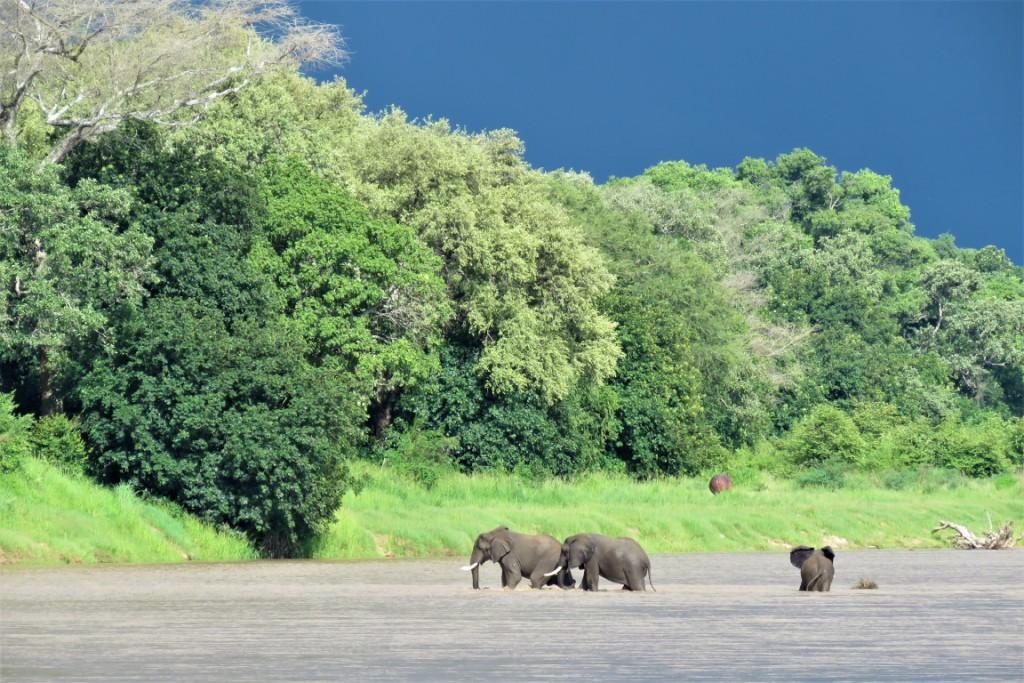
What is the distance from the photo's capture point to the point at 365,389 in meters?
48.4

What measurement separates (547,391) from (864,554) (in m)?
14.5

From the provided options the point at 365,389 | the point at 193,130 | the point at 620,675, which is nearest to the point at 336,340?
the point at 365,389

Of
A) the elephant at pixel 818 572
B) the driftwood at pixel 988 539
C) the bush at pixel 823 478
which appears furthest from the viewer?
the bush at pixel 823 478

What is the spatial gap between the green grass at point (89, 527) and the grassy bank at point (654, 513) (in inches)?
128

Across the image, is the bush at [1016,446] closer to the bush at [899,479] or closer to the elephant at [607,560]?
the bush at [899,479]

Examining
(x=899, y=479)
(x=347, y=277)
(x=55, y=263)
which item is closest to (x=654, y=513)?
(x=347, y=277)

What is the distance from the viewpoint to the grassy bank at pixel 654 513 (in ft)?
138

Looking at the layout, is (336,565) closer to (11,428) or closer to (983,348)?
(11,428)

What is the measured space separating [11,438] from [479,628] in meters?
20.0

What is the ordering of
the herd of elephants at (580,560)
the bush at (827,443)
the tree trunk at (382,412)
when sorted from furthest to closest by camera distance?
the bush at (827,443)
the tree trunk at (382,412)
the herd of elephants at (580,560)

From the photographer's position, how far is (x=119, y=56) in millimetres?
45094

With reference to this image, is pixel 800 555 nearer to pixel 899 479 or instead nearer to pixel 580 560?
pixel 580 560

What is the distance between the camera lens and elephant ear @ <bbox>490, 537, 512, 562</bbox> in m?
28.8

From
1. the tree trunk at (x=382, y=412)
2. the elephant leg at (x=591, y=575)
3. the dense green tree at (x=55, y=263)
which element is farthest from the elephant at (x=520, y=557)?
the tree trunk at (x=382, y=412)
